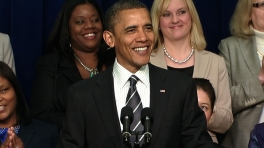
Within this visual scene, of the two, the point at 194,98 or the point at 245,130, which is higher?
the point at 194,98

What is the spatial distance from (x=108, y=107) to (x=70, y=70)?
48.5 inches

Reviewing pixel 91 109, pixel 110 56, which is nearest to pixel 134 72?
pixel 91 109

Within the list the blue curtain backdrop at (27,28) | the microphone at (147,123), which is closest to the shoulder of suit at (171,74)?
the microphone at (147,123)

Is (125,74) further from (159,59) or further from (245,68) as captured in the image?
(245,68)

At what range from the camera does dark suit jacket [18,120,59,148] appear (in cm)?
330

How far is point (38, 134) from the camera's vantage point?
3342 mm

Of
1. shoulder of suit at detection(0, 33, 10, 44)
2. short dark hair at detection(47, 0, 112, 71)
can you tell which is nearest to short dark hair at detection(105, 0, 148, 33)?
short dark hair at detection(47, 0, 112, 71)

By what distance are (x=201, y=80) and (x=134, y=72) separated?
0.78 metres

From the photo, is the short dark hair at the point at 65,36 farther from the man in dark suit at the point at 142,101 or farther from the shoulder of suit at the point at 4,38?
the man in dark suit at the point at 142,101

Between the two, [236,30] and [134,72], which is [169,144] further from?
[236,30]

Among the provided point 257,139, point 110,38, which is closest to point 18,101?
point 110,38

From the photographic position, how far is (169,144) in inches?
100

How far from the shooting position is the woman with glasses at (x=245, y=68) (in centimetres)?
366

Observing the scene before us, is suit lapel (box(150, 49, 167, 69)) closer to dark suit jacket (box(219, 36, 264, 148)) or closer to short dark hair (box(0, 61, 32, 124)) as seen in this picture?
dark suit jacket (box(219, 36, 264, 148))
